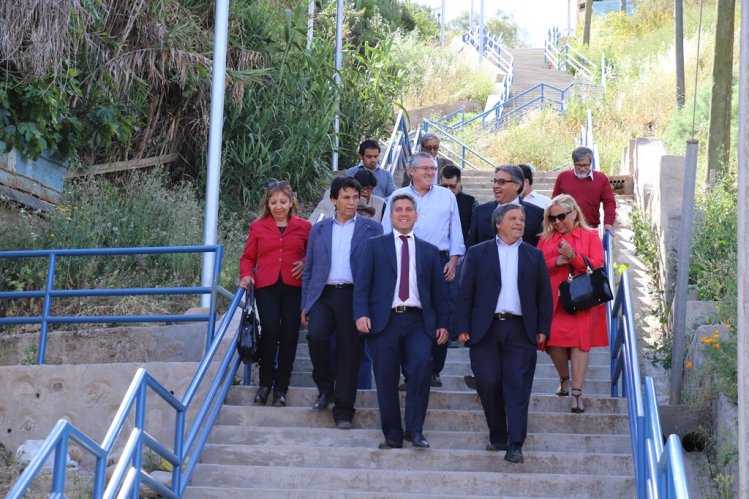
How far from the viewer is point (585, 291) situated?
848cm

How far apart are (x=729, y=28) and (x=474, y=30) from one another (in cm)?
3505

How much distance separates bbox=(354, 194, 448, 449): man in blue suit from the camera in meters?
8.12

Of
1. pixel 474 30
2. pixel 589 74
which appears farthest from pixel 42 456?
pixel 474 30

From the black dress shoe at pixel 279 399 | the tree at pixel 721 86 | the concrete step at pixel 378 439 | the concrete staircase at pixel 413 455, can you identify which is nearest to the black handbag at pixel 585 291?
the concrete staircase at pixel 413 455

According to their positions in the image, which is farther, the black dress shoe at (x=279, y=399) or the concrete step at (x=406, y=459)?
the black dress shoe at (x=279, y=399)

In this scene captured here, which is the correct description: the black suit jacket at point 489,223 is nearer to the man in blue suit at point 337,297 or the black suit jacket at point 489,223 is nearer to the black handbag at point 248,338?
the man in blue suit at point 337,297

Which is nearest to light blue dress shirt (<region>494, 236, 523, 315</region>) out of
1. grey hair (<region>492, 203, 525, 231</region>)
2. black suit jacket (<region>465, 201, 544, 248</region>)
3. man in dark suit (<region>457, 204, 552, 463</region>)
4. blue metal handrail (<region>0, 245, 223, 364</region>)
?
man in dark suit (<region>457, 204, 552, 463</region>)

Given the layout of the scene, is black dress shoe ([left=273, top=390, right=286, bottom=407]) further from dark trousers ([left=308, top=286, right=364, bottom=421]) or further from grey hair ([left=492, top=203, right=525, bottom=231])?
grey hair ([left=492, top=203, right=525, bottom=231])

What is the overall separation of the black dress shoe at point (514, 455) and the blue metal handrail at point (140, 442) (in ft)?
6.73

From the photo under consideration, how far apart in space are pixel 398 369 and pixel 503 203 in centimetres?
177

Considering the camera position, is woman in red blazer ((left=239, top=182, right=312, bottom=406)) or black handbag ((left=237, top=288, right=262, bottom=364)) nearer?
black handbag ((left=237, top=288, right=262, bottom=364))

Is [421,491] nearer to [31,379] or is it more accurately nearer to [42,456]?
[42,456]

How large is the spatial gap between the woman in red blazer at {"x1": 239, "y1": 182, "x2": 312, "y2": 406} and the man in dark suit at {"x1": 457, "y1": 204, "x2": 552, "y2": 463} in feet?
4.68

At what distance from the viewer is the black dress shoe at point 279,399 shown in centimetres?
887
